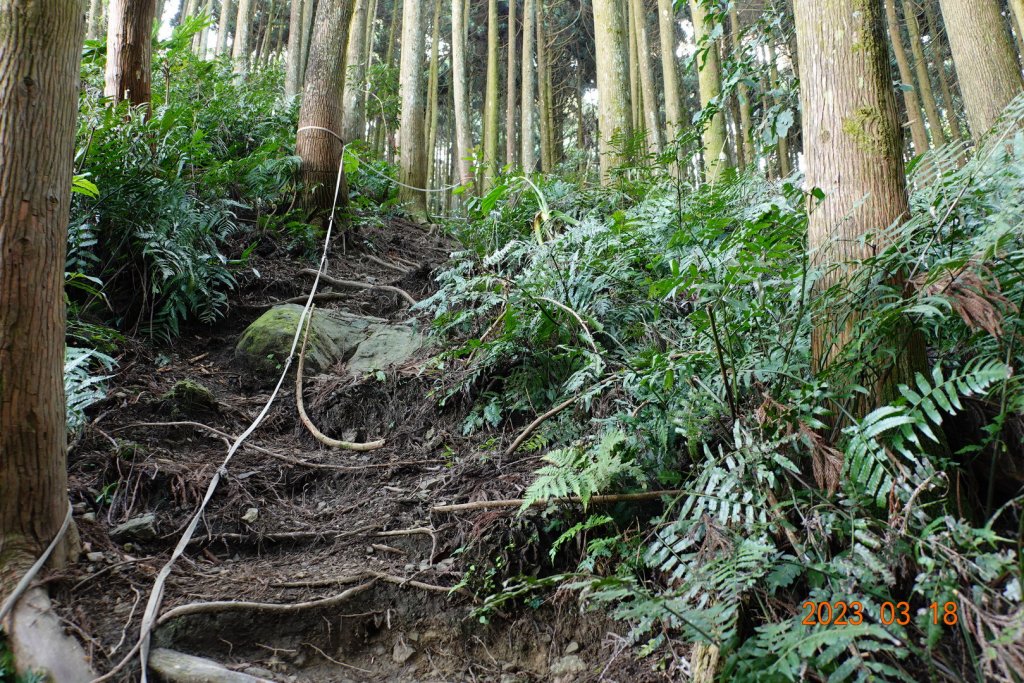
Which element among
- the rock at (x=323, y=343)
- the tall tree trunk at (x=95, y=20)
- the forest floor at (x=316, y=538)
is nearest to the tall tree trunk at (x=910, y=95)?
the rock at (x=323, y=343)

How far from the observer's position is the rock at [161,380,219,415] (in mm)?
3686

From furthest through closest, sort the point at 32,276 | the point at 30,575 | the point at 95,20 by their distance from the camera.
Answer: the point at 95,20, the point at 32,276, the point at 30,575

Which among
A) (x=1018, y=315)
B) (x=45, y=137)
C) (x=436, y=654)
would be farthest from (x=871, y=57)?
(x=45, y=137)

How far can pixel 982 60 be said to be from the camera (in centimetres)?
586

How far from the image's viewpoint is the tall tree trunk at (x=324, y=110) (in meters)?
6.54

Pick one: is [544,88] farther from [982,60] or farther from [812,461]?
[812,461]

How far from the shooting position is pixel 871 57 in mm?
2328

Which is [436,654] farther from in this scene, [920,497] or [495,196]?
[495,196]

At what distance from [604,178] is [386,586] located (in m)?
4.33

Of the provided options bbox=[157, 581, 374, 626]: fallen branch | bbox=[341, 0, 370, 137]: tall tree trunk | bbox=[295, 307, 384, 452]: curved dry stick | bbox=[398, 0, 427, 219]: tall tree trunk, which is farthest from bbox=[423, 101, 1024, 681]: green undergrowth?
bbox=[341, 0, 370, 137]: tall tree trunk

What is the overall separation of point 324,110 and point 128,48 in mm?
1840

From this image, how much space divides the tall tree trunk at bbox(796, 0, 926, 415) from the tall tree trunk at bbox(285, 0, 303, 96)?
368 inches

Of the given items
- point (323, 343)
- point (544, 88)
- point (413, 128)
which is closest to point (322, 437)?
point (323, 343)
